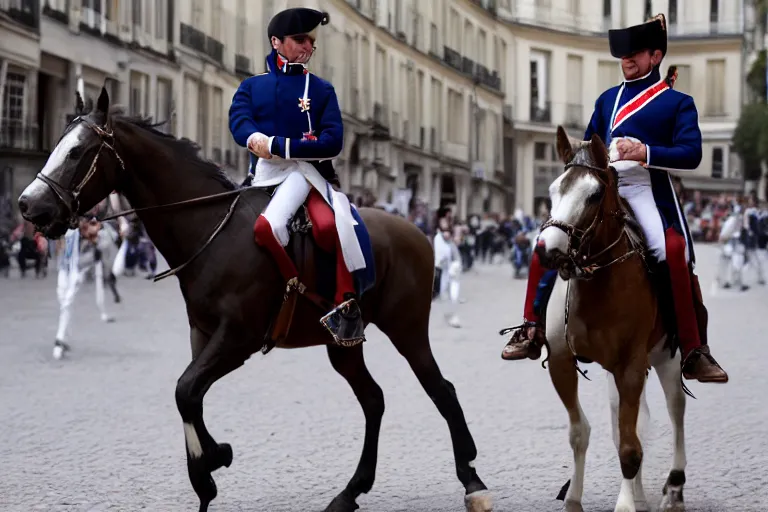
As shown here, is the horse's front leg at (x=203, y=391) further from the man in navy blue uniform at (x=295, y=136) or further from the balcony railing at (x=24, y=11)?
the balcony railing at (x=24, y=11)

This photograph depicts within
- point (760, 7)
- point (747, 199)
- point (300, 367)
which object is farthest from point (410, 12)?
point (300, 367)

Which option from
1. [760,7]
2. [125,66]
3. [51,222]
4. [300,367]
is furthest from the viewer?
[760,7]

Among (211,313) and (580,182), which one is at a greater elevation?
(580,182)

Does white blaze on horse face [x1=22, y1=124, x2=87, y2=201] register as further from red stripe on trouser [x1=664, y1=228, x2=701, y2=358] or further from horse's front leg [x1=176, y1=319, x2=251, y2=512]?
red stripe on trouser [x1=664, y1=228, x2=701, y2=358]

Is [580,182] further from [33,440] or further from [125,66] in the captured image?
[125,66]

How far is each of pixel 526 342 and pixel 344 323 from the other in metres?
1.03

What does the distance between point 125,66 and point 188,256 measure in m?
24.4

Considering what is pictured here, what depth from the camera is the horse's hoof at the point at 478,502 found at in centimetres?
645

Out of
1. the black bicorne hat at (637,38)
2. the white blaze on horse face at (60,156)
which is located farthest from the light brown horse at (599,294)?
the white blaze on horse face at (60,156)

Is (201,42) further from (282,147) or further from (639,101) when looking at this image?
(639,101)

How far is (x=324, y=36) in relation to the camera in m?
36.2

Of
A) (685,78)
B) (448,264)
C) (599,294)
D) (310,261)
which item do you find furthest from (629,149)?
(685,78)

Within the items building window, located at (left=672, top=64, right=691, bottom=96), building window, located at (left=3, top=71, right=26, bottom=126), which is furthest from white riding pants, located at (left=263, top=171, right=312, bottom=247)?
building window, located at (left=672, top=64, right=691, bottom=96)

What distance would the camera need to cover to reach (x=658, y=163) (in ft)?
20.7
